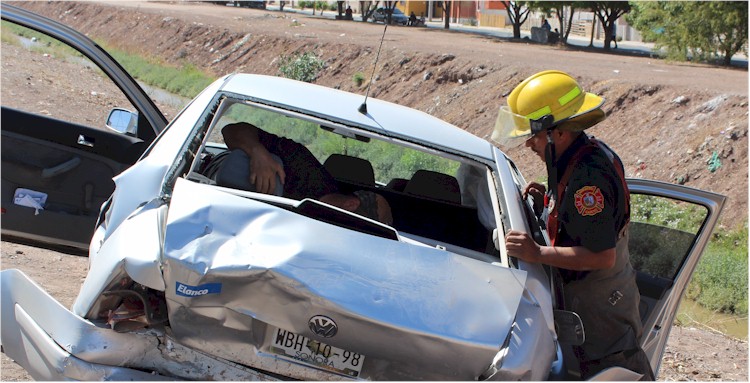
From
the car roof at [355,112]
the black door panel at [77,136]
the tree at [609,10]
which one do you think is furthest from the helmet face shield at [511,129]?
the tree at [609,10]

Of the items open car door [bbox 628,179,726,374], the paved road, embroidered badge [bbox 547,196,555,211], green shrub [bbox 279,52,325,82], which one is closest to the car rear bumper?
embroidered badge [bbox 547,196,555,211]

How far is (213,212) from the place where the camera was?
3.34 metres

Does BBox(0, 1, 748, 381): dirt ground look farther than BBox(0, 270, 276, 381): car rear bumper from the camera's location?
Yes

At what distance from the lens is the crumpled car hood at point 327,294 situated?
3180 millimetres

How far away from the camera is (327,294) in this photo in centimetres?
317

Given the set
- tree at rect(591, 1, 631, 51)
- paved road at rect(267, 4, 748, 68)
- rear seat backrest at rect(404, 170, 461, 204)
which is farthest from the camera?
tree at rect(591, 1, 631, 51)

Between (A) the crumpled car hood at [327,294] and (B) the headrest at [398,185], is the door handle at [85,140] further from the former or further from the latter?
(A) the crumpled car hood at [327,294]

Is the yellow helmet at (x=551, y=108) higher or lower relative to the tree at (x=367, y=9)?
higher

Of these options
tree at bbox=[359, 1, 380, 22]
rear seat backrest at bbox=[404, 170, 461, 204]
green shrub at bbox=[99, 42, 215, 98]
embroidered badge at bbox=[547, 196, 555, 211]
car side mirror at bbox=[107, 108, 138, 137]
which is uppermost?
car side mirror at bbox=[107, 108, 138, 137]

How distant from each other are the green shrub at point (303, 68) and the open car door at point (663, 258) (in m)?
24.0

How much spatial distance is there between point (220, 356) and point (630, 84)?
18.3 metres

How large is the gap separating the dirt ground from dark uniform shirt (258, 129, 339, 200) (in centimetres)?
156

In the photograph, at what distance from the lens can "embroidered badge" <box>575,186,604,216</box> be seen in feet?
12.5

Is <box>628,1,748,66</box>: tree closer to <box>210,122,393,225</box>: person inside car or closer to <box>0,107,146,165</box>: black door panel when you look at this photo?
<box>0,107,146,165</box>: black door panel
